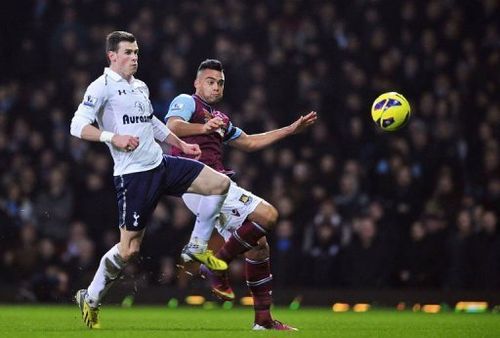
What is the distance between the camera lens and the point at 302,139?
1812 cm

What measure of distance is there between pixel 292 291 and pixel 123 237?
21.5ft

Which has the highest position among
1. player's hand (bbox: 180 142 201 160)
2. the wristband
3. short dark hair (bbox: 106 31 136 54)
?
short dark hair (bbox: 106 31 136 54)

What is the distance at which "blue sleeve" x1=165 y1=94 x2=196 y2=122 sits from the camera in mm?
11039

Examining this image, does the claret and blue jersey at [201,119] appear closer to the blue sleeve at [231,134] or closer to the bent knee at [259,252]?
the blue sleeve at [231,134]

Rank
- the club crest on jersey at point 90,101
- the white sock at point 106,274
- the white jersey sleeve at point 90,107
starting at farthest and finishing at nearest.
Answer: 1. the white sock at point 106,274
2. the club crest on jersey at point 90,101
3. the white jersey sleeve at point 90,107

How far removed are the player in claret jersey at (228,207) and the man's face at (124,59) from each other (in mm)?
789

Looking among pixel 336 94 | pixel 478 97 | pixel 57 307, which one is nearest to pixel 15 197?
pixel 57 307

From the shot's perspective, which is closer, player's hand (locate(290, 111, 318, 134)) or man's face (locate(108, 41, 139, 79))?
man's face (locate(108, 41, 139, 79))

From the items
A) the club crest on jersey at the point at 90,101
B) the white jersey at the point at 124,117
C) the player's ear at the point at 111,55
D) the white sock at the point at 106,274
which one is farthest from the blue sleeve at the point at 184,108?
the white sock at the point at 106,274

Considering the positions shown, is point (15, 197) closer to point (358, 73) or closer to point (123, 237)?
point (358, 73)

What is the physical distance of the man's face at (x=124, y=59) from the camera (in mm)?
10360

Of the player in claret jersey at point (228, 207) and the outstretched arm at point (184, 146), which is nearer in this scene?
the outstretched arm at point (184, 146)

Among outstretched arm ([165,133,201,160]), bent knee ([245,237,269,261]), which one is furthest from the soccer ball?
outstretched arm ([165,133,201,160])

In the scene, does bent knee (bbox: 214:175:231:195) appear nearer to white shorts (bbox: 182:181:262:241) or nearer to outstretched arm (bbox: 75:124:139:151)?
white shorts (bbox: 182:181:262:241)
